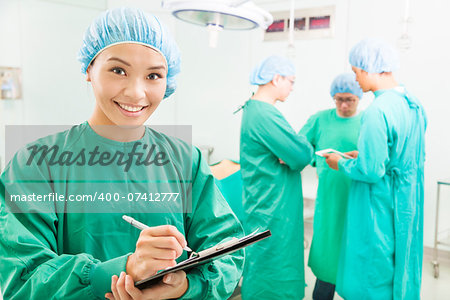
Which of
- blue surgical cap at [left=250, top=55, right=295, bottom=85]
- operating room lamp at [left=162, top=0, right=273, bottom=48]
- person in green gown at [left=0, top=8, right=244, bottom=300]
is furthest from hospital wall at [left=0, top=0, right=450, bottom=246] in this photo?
person in green gown at [left=0, top=8, right=244, bottom=300]

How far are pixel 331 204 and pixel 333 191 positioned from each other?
0.08m

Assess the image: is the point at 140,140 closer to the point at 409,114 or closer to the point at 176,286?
the point at 176,286

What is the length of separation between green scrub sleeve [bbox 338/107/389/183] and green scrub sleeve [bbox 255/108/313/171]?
33 centimetres

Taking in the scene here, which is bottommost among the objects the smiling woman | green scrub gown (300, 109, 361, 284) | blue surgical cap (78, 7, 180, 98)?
green scrub gown (300, 109, 361, 284)

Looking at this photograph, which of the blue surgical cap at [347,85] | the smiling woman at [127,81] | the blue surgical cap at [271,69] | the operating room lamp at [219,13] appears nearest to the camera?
the smiling woman at [127,81]

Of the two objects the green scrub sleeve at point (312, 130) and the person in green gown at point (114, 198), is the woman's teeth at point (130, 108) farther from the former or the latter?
the green scrub sleeve at point (312, 130)

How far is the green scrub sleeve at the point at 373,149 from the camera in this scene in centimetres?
179

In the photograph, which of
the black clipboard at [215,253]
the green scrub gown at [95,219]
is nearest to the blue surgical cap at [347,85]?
the green scrub gown at [95,219]

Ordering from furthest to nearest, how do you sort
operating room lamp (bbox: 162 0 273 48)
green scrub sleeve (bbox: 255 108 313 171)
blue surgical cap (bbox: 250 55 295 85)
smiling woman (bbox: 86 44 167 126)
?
blue surgical cap (bbox: 250 55 295 85) < green scrub sleeve (bbox: 255 108 313 171) < operating room lamp (bbox: 162 0 273 48) < smiling woman (bbox: 86 44 167 126)

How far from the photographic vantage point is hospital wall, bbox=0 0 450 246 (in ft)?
10.0

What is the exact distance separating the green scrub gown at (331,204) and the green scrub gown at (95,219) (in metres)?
1.47

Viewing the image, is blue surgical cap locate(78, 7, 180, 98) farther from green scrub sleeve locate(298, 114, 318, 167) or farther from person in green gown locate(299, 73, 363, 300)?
green scrub sleeve locate(298, 114, 318, 167)

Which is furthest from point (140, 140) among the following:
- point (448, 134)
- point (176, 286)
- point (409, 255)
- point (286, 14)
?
point (286, 14)

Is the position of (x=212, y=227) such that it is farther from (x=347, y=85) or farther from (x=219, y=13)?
(x=347, y=85)
